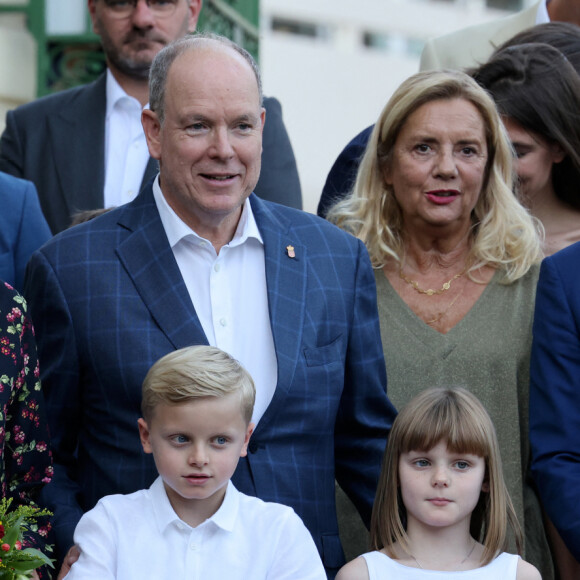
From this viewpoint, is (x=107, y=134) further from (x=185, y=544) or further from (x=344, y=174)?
(x=185, y=544)

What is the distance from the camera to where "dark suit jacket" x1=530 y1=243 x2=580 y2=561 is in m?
3.54

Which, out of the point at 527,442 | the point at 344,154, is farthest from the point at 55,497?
the point at 344,154

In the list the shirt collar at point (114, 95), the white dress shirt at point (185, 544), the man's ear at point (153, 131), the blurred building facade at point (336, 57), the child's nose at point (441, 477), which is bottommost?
the white dress shirt at point (185, 544)

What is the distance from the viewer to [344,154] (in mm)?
4812

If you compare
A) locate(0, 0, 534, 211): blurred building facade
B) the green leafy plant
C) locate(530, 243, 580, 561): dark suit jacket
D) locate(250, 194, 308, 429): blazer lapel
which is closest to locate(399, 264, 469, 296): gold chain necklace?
locate(530, 243, 580, 561): dark suit jacket

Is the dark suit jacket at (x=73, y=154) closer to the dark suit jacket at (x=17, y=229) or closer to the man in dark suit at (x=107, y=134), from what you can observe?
the man in dark suit at (x=107, y=134)

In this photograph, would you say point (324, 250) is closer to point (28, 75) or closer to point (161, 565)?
point (161, 565)

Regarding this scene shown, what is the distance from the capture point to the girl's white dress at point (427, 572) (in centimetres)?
331

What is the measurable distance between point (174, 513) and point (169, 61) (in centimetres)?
124

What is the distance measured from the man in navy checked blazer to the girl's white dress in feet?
0.71

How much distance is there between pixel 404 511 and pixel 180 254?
0.92 metres

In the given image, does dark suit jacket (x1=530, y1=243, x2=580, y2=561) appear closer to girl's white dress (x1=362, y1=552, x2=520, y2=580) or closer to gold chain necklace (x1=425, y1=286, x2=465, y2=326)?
girl's white dress (x1=362, y1=552, x2=520, y2=580)

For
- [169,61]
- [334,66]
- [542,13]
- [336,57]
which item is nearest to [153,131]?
[169,61]

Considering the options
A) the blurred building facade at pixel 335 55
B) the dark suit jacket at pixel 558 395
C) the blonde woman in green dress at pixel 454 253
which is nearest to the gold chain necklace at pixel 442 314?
the blonde woman in green dress at pixel 454 253
